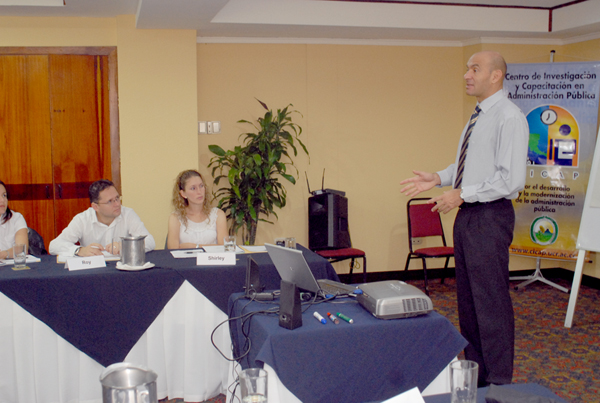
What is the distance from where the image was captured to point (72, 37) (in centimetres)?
477

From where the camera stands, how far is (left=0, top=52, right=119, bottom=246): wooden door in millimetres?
4746

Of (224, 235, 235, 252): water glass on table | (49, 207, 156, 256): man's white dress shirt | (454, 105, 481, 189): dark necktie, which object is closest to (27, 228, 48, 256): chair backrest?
(49, 207, 156, 256): man's white dress shirt

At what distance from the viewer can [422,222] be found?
548 centimetres

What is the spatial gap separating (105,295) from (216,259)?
58 cm

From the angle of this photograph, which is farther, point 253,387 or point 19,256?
point 19,256

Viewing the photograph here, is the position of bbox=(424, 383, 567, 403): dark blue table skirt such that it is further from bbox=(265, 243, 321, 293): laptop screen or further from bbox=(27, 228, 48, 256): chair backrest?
bbox=(27, 228, 48, 256): chair backrest

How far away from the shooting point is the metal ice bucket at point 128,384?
37.4 inches

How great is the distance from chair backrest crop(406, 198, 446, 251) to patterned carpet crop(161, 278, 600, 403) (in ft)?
1.80

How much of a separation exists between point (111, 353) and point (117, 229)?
98 cm

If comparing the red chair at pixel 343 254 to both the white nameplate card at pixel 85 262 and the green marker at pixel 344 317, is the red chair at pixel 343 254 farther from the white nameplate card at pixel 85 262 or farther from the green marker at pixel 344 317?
the green marker at pixel 344 317

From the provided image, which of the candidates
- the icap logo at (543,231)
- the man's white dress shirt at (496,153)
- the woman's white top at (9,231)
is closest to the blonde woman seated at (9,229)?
the woman's white top at (9,231)

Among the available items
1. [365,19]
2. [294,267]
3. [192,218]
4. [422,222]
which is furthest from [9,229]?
[422,222]

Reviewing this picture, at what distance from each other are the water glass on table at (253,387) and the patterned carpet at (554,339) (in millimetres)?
1916

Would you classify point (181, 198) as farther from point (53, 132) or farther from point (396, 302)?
point (396, 302)
